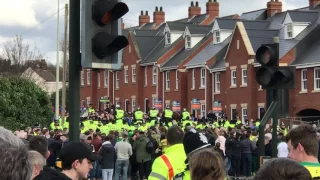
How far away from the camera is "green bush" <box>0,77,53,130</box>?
42250 millimetres

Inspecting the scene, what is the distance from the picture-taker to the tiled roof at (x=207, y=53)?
59.8 meters

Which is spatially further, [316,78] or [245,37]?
[245,37]

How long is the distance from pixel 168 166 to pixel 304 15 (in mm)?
47544

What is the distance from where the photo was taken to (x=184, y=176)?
800 cm

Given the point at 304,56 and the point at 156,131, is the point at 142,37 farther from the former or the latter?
the point at 156,131

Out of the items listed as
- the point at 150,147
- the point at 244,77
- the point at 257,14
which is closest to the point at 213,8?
the point at 257,14

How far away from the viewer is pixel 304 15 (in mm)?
54312

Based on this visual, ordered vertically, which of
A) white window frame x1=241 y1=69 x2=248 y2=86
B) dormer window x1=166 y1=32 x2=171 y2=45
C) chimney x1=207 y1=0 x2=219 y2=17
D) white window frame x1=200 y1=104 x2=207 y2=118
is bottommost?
white window frame x1=200 y1=104 x2=207 y2=118

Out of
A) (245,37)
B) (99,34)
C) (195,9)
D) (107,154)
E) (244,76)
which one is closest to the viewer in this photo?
(99,34)

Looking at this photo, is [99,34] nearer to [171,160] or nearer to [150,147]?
[171,160]

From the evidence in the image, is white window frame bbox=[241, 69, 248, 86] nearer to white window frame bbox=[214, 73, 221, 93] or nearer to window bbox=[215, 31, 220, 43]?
white window frame bbox=[214, 73, 221, 93]

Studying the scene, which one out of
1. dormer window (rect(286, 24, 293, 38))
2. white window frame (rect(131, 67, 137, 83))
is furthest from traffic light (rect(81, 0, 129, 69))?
white window frame (rect(131, 67, 137, 83))

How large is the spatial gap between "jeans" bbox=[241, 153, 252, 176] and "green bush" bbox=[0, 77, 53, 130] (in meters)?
16.2

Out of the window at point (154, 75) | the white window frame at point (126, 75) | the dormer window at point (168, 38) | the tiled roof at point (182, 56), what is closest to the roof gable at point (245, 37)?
the tiled roof at point (182, 56)
